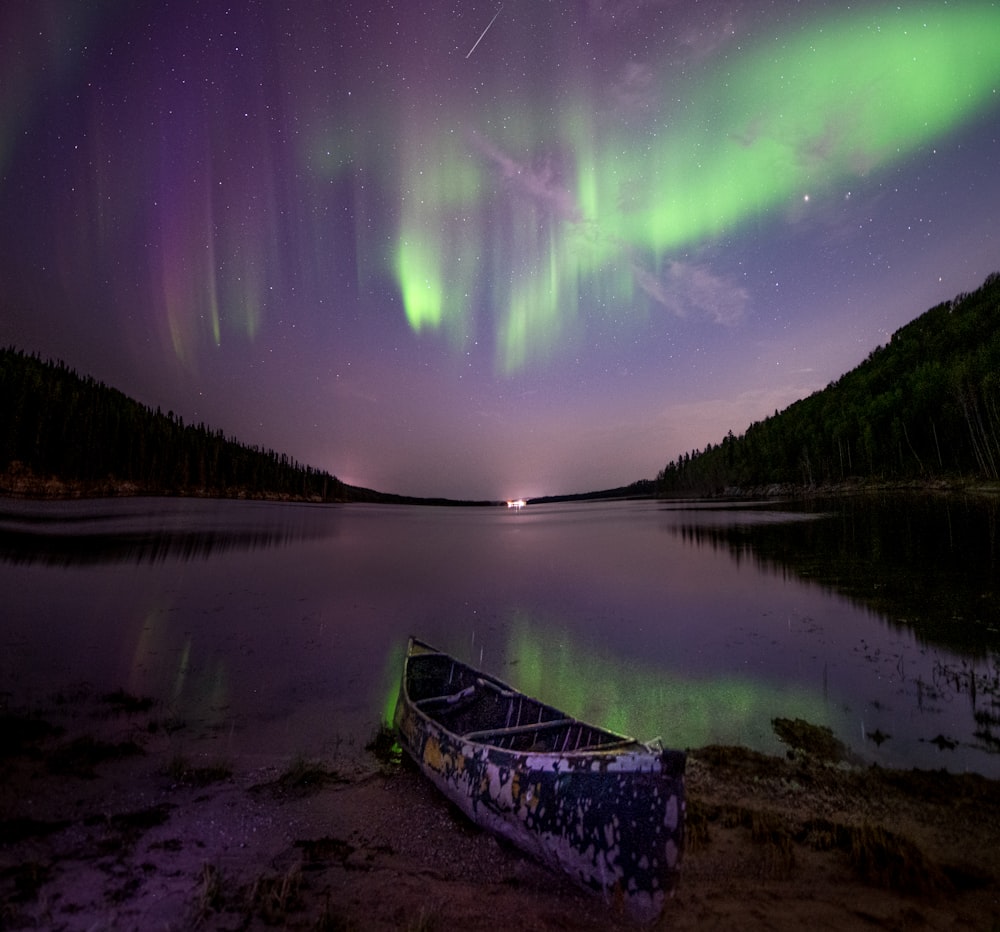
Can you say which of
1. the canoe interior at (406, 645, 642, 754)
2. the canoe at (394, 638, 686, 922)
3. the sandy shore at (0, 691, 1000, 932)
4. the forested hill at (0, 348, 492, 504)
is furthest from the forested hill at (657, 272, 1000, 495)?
the forested hill at (0, 348, 492, 504)

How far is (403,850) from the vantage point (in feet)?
19.3

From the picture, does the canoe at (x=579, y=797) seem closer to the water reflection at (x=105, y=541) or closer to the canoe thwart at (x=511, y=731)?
the canoe thwart at (x=511, y=731)

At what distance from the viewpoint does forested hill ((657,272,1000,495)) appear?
8500 centimetres

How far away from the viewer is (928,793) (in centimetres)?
670

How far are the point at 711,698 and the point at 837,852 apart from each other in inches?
214

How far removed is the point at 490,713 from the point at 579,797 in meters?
4.15

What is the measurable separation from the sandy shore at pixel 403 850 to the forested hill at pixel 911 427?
9712 cm

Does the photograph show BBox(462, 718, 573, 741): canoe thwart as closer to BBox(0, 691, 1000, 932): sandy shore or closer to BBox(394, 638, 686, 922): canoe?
BBox(394, 638, 686, 922): canoe

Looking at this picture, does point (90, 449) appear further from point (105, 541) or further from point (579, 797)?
point (579, 797)

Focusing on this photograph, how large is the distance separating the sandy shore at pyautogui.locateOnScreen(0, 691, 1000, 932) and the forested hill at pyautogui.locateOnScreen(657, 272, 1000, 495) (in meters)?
97.1

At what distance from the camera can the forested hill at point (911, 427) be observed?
85.0 meters

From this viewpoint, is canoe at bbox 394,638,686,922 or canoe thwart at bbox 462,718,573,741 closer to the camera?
canoe at bbox 394,638,686,922

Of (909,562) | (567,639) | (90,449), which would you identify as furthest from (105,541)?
(90,449)

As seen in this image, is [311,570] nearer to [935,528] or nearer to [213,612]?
[213,612]
